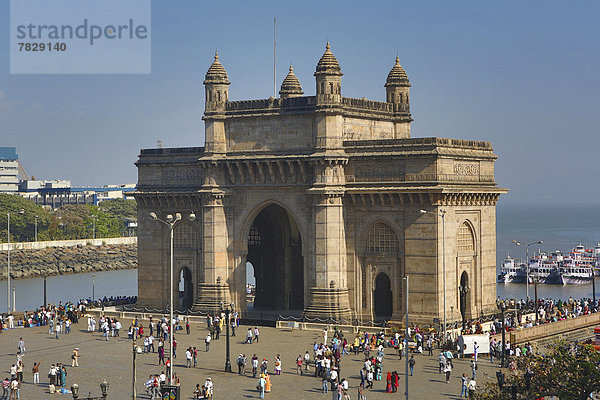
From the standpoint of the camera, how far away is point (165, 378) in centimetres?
4838

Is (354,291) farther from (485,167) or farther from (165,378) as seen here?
(165,378)

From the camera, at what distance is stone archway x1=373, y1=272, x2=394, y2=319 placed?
68.3 metres

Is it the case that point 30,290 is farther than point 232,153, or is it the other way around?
point 30,290

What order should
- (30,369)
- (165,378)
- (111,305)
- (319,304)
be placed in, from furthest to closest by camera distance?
(111,305) < (319,304) < (30,369) < (165,378)

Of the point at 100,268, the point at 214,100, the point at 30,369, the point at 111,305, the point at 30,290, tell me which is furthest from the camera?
the point at 100,268

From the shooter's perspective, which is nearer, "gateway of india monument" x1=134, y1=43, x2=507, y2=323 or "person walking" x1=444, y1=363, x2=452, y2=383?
"person walking" x1=444, y1=363, x2=452, y2=383

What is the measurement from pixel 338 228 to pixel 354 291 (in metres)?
4.24

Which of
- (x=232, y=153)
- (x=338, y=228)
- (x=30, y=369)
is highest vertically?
(x=232, y=153)

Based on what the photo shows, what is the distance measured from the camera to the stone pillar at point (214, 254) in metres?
70.2

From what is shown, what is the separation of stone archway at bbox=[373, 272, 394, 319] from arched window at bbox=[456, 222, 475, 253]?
18.0ft

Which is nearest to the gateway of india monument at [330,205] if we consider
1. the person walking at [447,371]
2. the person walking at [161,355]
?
the person walking at [447,371]

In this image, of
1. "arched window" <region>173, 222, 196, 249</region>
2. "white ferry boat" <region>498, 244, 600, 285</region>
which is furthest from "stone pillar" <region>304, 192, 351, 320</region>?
"white ferry boat" <region>498, 244, 600, 285</region>

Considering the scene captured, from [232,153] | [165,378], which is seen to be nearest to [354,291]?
[232,153]

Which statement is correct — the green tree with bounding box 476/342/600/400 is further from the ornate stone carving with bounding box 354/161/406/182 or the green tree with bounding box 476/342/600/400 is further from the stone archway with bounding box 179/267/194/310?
the stone archway with bounding box 179/267/194/310
